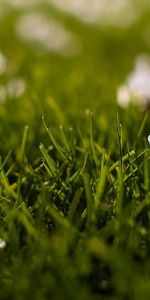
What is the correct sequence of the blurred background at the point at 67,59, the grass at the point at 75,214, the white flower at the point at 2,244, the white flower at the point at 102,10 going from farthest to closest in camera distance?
the white flower at the point at 102,10, the blurred background at the point at 67,59, the white flower at the point at 2,244, the grass at the point at 75,214

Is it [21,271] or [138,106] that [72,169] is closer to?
[21,271]

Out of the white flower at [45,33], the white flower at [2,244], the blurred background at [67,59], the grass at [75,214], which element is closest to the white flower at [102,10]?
the blurred background at [67,59]

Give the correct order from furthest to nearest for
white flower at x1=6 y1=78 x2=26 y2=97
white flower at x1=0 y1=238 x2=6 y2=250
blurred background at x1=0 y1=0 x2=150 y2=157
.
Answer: white flower at x1=6 y1=78 x2=26 y2=97, blurred background at x1=0 y1=0 x2=150 y2=157, white flower at x1=0 y1=238 x2=6 y2=250

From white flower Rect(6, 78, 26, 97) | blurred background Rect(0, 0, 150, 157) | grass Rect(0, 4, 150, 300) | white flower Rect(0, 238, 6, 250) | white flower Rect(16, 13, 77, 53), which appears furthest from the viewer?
white flower Rect(16, 13, 77, 53)

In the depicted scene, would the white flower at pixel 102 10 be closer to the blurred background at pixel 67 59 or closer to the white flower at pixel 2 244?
the blurred background at pixel 67 59

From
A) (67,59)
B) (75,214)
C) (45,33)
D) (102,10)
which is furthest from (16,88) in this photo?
(102,10)

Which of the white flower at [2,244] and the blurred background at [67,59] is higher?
the white flower at [2,244]

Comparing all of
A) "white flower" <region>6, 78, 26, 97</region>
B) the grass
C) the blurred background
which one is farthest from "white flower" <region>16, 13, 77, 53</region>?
the grass

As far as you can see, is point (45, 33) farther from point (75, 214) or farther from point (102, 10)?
point (75, 214)

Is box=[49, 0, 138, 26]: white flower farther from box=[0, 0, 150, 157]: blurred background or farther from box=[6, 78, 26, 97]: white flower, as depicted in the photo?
box=[6, 78, 26, 97]: white flower
